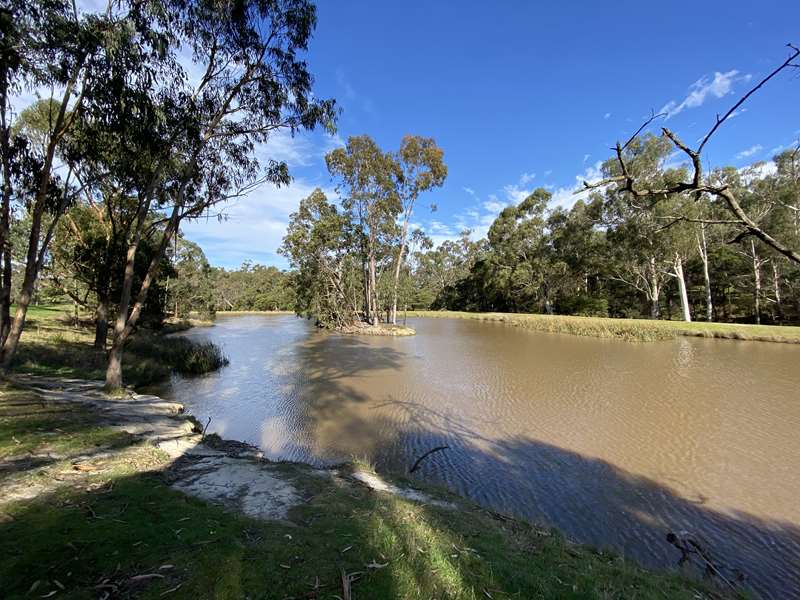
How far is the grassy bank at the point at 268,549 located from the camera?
2035 mm

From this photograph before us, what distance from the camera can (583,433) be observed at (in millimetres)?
6922

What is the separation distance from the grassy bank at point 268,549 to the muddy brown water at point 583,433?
4.02 ft

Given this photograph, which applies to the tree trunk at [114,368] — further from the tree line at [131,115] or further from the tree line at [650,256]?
the tree line at [650,256]

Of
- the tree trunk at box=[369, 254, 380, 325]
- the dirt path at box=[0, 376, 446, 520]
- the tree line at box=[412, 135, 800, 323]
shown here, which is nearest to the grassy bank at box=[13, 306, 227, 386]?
the dirt path at box=[0, 376, 446, 520]

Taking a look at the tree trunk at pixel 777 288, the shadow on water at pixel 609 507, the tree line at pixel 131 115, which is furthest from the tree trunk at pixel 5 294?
the tree trunk at pixel 777 288

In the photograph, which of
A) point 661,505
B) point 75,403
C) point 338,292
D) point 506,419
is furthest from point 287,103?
point 338,292

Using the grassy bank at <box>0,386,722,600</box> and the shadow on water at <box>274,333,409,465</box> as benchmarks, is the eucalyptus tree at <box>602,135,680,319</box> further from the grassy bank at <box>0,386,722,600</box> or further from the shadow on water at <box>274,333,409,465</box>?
the grassy bank at <box>0,386,722,600</box>

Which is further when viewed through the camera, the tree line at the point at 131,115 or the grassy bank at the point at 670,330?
the grassy bank at the point at 670,330

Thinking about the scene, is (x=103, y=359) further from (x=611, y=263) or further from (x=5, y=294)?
(x=611, y=263)

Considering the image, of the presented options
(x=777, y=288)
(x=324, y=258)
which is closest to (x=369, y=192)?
(x=324, y=258)

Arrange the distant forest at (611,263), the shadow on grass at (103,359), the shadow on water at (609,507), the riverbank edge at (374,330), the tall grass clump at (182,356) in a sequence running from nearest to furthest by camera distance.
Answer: the shadow on water at (609,507)
the shadow on grass at (103,359)
the tall grass clump at (182,356)
the distant forest at (611,263)
the riverbank edge at (374,330)

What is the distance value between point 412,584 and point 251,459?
10.5ft

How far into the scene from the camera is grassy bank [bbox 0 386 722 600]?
2035 mm

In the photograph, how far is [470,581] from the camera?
7.75ft
